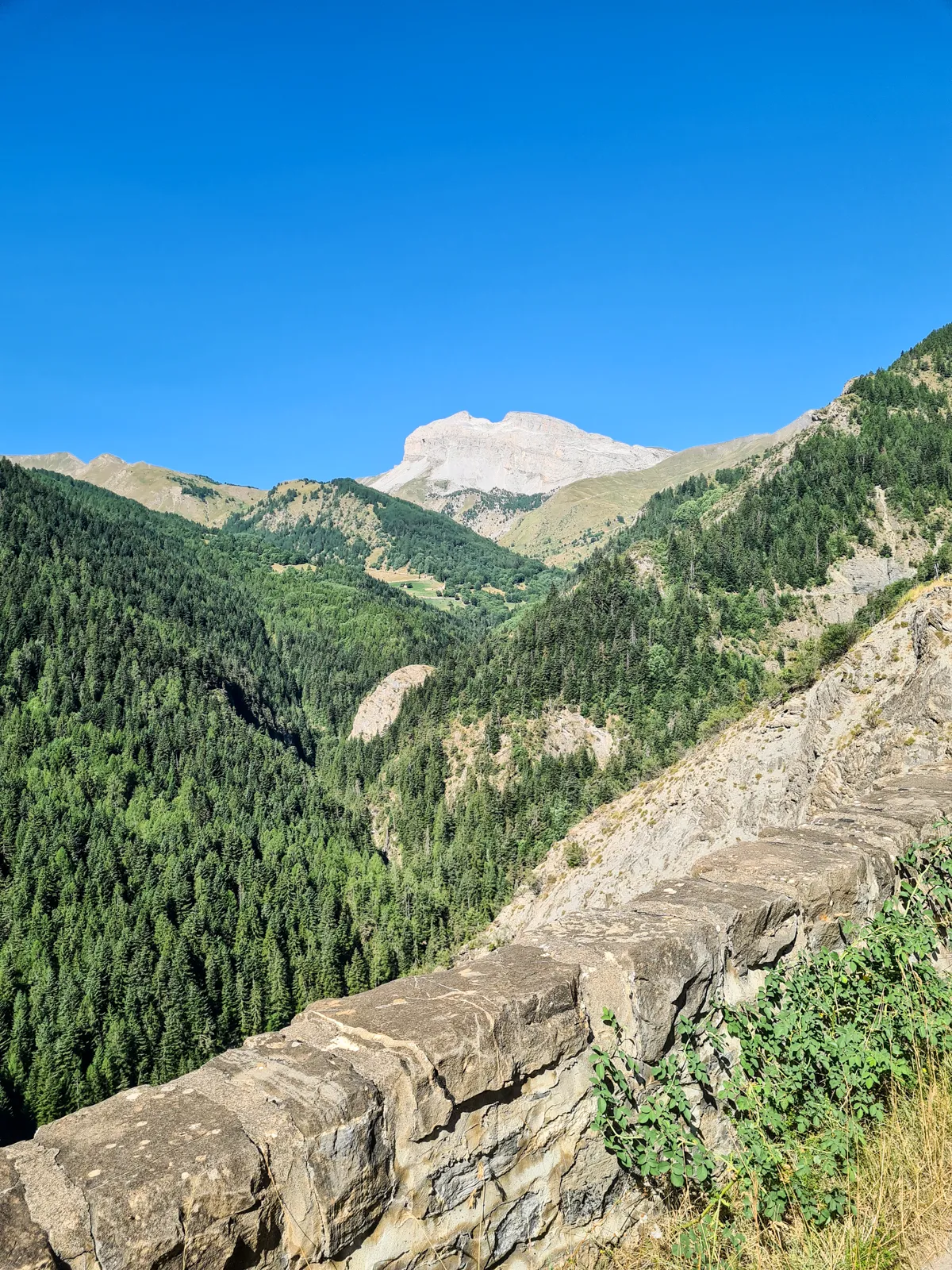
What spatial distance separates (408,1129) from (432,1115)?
177 millimetres

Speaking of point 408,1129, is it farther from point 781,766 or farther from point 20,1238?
point 781,766

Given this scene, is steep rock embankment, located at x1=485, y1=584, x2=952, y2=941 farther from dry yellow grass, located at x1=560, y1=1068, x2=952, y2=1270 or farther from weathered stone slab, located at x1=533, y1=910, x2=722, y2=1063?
dry yellow grass, located at x1=560, y1=1068, x2=952, y2=1270

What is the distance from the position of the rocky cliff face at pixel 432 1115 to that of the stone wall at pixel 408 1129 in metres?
0.01

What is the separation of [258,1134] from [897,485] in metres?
103

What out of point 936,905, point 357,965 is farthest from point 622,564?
point 936,905

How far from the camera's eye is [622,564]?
369 feet

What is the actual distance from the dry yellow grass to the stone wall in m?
0.25

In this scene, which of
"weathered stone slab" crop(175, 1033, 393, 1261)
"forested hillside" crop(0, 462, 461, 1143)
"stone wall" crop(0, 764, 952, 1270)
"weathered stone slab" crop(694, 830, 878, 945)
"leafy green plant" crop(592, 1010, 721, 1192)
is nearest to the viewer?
"stone wall" crop(0, 764, 952, 1270)

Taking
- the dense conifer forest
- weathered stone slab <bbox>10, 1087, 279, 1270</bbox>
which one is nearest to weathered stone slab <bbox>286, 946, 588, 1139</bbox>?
weathered stone slab <bbox>10, 1087, 279, 1270</bbox>

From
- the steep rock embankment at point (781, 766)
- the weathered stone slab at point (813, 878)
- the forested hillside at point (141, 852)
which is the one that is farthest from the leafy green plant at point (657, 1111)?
the forested hillside at point (141, 852)

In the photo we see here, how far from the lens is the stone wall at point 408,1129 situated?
3.63m

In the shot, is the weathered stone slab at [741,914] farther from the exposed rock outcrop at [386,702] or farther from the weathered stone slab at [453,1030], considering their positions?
the exposed rock outcrop at [386,702]

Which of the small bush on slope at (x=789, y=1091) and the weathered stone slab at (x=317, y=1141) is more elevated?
the weathered stone slab at (x=317, y=1141)

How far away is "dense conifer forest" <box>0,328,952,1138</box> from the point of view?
7331 cm
